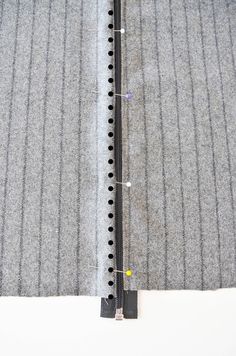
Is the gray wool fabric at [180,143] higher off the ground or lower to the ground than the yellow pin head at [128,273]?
higher

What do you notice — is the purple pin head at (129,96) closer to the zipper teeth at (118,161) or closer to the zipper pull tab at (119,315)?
the zipper teeth at (118,161)

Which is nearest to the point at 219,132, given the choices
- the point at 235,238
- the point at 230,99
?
the point at 230,99

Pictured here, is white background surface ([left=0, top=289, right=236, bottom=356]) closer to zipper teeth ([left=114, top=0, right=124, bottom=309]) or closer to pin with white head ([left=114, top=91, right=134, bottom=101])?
zipper teeth ([left=114, top=0, right=124, bottom=309])

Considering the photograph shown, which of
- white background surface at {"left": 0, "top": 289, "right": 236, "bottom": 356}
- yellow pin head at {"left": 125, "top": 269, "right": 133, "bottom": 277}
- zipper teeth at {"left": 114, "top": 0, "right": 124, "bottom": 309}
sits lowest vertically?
white background surface at {"left": 0, "top": 289, "right": 236, "bottom": 356}

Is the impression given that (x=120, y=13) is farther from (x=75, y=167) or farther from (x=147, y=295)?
(x=147, y=295)

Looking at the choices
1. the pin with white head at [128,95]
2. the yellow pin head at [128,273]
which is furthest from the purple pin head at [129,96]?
the yellow pin head at [128,273]

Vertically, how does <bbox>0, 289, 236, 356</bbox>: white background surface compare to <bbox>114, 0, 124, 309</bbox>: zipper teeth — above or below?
below

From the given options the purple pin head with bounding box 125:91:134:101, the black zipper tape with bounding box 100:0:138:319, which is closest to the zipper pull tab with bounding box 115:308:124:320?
the black zipper tape with bounding box 100:0:138:319
